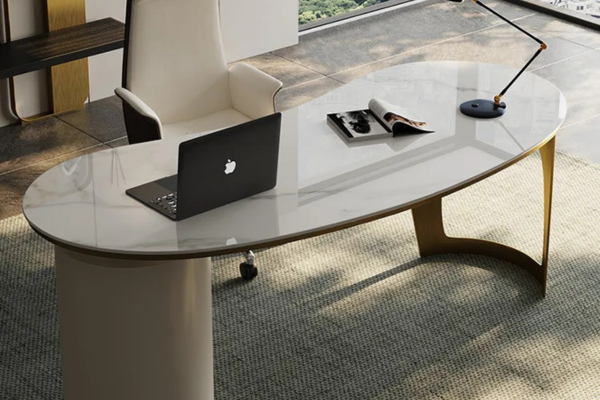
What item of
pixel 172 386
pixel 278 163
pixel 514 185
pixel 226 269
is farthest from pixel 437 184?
pixel 514 185

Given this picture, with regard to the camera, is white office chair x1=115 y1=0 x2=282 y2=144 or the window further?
the window

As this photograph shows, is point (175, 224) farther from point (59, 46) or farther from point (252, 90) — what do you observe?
point (59, 46)

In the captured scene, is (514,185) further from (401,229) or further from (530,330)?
(530,330)

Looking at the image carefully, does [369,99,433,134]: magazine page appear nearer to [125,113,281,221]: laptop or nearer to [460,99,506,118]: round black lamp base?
[460,99,506,118]: round black lamp base

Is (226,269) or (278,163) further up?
(278,163)

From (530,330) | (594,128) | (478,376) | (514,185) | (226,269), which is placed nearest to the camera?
(478,376)

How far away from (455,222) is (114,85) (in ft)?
7.41

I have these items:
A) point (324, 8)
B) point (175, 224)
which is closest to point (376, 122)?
point (175, 224)

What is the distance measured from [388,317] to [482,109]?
2.80 ft

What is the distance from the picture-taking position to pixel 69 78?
18.1 feet

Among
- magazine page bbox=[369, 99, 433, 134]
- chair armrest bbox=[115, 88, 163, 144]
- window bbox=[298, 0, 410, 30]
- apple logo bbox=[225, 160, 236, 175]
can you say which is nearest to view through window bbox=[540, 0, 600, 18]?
window bbox=[298, 0, 410, 30]

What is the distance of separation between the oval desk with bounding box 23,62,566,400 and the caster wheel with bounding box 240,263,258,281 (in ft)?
2.38

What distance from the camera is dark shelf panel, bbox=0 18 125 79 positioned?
4.84 meters

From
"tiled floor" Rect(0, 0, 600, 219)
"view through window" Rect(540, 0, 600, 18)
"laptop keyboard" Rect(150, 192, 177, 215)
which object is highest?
"laptop keyboard" Rect(150, 192, 177, 215)
